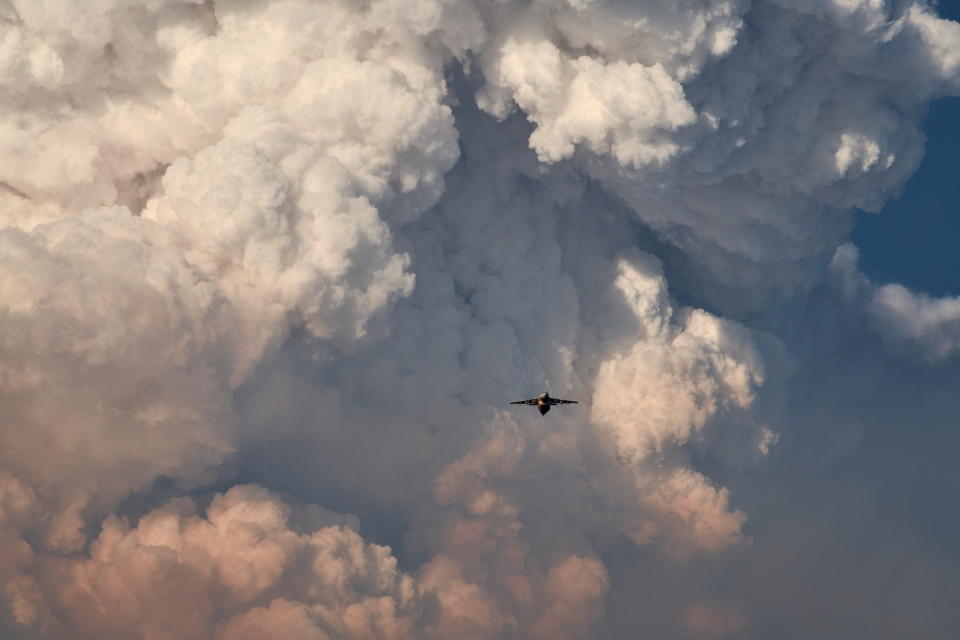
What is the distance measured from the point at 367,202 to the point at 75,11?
78.6 ft

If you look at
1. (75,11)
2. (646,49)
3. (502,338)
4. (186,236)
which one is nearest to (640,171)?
(646,49)

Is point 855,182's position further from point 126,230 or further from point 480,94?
point 126,230

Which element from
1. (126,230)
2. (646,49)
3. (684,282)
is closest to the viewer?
(126,230)

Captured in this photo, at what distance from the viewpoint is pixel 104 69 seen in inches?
4852

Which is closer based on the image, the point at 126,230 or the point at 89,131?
the point at 126,230

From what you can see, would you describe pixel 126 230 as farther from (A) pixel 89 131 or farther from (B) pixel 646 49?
(B) pixel 646 49

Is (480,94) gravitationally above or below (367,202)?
above

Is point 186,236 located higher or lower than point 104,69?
lower

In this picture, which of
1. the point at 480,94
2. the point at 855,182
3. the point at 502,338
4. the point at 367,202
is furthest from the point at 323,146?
the point at 855,182

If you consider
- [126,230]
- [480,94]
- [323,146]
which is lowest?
[126,230]

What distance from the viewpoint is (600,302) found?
14088 cm

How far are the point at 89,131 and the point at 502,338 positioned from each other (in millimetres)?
34284

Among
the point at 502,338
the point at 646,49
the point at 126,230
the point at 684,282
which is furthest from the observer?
the point at 684,282

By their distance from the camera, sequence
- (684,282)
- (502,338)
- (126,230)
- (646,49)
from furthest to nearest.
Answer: (684,282)
(502,338)
(646,49)
(126,230)
